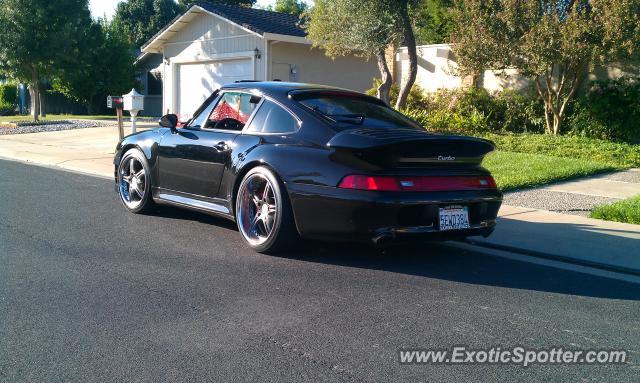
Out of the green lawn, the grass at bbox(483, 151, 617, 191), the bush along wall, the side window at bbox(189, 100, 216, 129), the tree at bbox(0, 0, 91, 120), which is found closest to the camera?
the side window at bbox(189, 100, 216, 129)

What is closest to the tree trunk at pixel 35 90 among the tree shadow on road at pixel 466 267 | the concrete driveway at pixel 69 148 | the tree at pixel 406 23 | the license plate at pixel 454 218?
the concrete driveway at pixel 69 148

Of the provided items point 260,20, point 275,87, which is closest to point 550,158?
point 275,87

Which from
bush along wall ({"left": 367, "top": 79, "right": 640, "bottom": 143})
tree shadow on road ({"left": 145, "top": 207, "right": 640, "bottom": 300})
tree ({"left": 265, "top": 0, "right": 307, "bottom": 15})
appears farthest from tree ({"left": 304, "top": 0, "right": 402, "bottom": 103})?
tree ({"left": 265, "top": 0, "right": 307, "bottom": 15})

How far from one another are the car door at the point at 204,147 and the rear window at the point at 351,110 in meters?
0.72

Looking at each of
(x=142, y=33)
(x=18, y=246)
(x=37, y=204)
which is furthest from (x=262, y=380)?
(x=142, y=33)

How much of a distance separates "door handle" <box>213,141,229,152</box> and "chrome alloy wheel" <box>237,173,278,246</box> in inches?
20.0

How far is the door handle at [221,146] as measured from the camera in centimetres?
641

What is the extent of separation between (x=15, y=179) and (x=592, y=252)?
28.9 ft

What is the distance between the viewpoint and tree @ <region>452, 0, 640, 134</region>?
42.2 ft

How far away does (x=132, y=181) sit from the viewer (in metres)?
7.83

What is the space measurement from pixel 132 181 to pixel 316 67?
555 inches

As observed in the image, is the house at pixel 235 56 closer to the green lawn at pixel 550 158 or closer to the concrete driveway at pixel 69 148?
the concrete driveway at pixel 69 148

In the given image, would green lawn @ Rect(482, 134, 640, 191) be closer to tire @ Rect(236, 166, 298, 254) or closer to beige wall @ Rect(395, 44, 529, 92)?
beige wall @ Rect(395, 44, 529, 92)

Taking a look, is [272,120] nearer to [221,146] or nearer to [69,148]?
[221,146]
